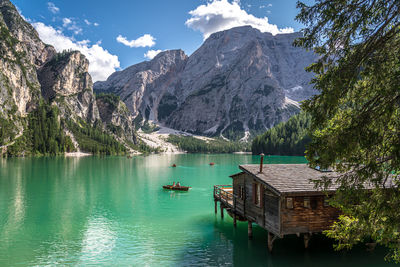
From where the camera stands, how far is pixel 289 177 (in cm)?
2652

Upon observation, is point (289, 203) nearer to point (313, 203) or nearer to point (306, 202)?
point (306, 202)

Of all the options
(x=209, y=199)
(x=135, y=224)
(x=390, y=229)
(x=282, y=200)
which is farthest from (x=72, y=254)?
(x=209, y=199)

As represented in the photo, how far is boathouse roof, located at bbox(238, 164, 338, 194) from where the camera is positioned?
77.8 feet

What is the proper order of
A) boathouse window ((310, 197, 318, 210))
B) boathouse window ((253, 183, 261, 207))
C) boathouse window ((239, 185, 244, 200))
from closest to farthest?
boathouse window ((310, 197, 318, 210)), boathouse window ((253, 183, 261, 207)), boathouse window ((239, 185, 244, 200))

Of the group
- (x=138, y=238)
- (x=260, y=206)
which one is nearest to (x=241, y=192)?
(x=260, y=206)

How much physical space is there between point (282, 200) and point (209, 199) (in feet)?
112

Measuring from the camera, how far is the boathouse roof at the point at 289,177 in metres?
23.7

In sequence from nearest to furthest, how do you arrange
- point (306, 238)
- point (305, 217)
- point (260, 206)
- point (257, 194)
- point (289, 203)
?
point (289, 203) < point (305, 217) < point (306, 238) < point (260, 206) < point (257, 194)

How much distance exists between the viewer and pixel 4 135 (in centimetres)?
19825

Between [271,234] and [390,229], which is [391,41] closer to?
[390,229]

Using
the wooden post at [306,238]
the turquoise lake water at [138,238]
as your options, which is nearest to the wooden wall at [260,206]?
the turquoise lake water at [138,238]

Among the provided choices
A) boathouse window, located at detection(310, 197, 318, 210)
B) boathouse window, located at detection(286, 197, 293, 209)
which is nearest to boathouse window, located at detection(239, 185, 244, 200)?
boathouse window, located at detection(286, 197, 293, 209)

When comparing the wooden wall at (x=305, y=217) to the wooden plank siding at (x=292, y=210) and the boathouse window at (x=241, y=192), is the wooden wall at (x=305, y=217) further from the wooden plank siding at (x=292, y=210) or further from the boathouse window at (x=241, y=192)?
the boathouse window at (x=241, y=192)

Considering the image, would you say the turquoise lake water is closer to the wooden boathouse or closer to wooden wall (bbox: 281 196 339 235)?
the wooden boathouse
